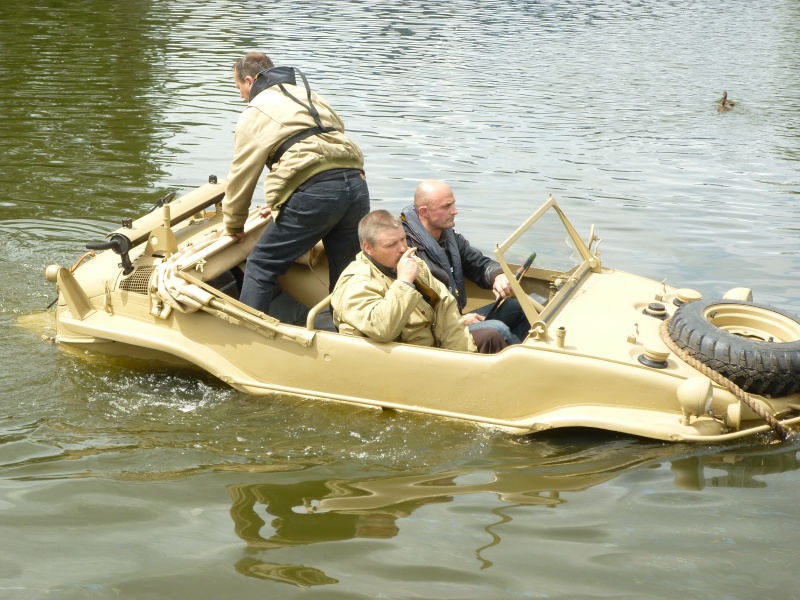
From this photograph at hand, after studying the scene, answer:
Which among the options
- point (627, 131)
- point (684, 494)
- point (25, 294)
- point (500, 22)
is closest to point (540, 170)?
point (627, 131)

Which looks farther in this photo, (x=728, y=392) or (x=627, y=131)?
(x=627, y=131)

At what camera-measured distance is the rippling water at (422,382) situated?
15.4 ft

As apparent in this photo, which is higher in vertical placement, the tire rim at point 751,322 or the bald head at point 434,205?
the bald head at point 434,205

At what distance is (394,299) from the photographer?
18.2ft

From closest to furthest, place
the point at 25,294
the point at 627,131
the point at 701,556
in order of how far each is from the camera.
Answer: the point at 701,556, the point at 25,294, the point at 627,131

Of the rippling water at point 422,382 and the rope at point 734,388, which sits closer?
the rippling water at point 422,382

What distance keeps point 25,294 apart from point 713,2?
26.6m

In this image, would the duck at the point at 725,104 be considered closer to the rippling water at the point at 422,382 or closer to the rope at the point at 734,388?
the rippling water at the point at 422,382

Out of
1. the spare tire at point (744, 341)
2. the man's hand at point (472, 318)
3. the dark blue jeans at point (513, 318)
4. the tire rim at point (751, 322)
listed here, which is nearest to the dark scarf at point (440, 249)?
the man's hand at point (472, 318)

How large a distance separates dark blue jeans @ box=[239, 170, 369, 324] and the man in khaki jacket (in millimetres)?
428

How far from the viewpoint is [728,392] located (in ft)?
17.6

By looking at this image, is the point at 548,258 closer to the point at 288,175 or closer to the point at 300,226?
the point at 300,226

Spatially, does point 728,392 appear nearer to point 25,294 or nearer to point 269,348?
point 269,348

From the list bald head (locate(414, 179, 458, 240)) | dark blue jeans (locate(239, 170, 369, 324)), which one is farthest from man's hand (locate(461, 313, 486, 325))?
dark blue jeans (locate(239, 170, 369, 324))
